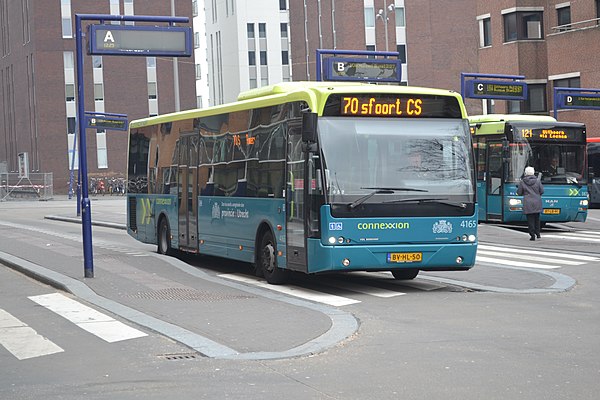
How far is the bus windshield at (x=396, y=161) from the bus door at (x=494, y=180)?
15.9 meters

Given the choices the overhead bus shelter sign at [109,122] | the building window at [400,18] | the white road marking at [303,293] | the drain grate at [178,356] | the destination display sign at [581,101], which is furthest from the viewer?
the building window at [400,18]

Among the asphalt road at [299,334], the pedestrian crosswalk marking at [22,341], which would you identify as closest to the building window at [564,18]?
the asphalt road at [299,334]

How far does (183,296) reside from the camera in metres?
14.6

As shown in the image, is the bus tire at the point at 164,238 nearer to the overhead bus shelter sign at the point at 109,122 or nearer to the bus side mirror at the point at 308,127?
the bus side mirror at the point at 308,127

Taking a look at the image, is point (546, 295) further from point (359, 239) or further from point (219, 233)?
point (219, 233)

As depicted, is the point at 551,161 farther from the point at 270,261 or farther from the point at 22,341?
the point at 22,341

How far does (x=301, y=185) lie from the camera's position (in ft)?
51.6

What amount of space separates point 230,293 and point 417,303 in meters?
2.54

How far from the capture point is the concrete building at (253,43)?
303ft

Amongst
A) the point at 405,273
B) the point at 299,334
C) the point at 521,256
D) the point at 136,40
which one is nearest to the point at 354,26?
the point at 521,256

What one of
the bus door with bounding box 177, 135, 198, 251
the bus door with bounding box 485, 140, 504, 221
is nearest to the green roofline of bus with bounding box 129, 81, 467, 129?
the bus door with bounding box 177, 135, 198, 251

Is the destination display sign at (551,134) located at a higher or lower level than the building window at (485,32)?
lower

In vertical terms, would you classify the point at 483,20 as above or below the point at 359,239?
above

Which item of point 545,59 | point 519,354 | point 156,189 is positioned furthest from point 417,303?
point 545,59
